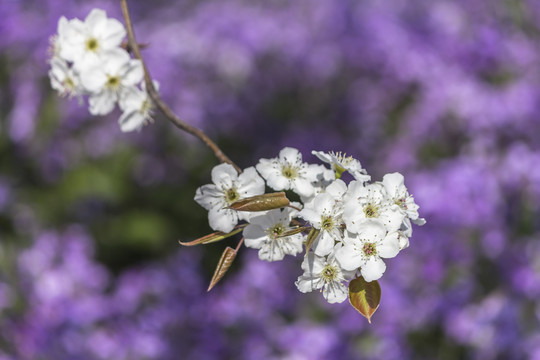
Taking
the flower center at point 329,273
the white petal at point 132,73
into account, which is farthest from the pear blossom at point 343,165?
the white petal at point 132,73

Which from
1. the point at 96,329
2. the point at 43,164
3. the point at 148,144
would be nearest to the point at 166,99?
the point at 148,144

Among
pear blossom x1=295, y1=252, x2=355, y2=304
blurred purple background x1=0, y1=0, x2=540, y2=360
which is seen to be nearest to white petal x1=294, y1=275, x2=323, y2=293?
pear blossom x1=295, y1=252, x2=355, y2=304

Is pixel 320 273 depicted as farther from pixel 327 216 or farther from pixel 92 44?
pixel 92 44

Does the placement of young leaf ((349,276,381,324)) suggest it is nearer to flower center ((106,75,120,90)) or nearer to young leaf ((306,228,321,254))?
young leaf ((306,228,321,254))

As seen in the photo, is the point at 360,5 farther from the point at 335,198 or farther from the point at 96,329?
the point at 335,198

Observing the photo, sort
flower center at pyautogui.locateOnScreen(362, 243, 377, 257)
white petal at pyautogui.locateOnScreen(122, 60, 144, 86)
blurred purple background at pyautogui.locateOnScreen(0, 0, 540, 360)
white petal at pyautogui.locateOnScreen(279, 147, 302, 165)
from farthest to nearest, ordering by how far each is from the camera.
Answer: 1. blurred purple background at pyautogui.locateOnScreen(0, 0, 540, 360)
2. white petal at pyautogui.locateOnScreen(122, 60, 144, 86)
3. white petal at pyautogui.locateOnScreen(279, 147, 302, 165)
4. flower center at pyautogui.locateOnScreen(362, 243, 377, 257)

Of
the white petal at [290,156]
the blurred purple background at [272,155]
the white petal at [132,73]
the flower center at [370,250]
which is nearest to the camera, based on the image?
the flower center at [370,250]

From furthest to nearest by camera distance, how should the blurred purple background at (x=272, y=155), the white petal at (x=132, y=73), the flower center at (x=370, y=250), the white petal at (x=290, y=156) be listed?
the blurred purple background at (x=272, y=155), the white petal at (x=132, y=73), the white petal at (x=290, y=156), the flower center at (x=370, y=250)

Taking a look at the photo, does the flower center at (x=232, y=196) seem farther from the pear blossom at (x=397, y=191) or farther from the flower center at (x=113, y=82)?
the flower center at (x=113, y=82)
